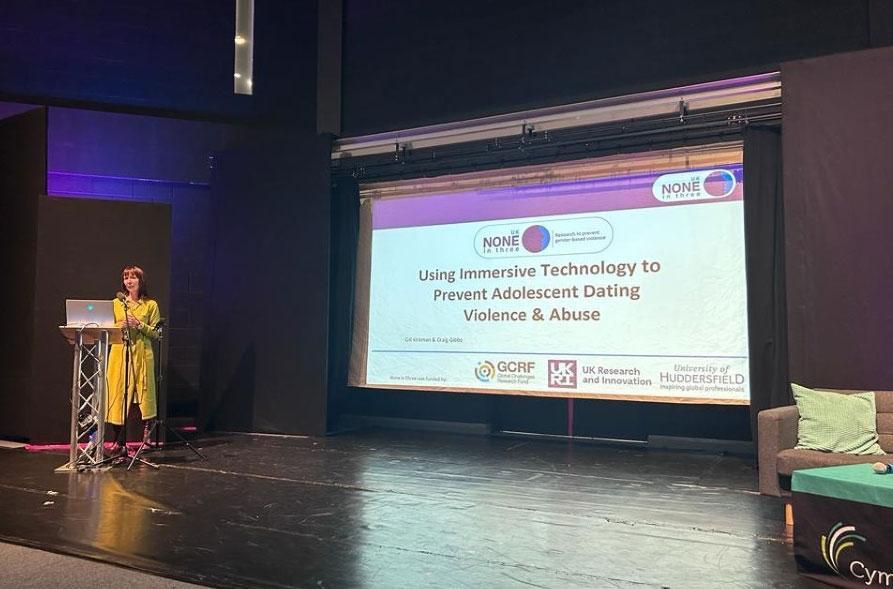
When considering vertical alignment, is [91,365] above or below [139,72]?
below

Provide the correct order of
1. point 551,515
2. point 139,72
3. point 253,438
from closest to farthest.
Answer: point 551,515, point 253,438, point 139,72

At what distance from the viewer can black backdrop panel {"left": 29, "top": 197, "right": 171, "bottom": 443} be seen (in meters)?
5.67

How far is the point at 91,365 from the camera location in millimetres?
5730

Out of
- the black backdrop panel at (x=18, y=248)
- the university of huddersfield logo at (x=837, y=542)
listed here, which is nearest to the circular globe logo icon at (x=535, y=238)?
the university of huddersfield logo at (x=837, y=542)


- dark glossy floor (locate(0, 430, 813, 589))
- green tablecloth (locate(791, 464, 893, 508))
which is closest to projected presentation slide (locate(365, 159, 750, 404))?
dark glossy floor (locate(0, 430, 813, 589))

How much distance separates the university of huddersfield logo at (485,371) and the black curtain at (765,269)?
2.04 meters

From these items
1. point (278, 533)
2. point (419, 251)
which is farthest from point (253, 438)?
point (278, 533)

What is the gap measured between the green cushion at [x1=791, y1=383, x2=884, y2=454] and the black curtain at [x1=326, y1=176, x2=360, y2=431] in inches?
164

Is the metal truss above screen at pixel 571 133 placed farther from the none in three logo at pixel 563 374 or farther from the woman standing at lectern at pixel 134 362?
the woman standing at lectern at pixel 134 362

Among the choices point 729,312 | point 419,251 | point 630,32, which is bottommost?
point 729,312

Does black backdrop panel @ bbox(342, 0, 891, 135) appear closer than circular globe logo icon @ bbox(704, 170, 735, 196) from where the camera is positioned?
Yes

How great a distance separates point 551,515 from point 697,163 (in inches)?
117

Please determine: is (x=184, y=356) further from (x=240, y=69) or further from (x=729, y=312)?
(x=729, y=312)

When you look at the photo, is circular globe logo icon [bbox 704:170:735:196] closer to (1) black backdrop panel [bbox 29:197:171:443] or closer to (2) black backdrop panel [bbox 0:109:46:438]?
(1) black backdrop panel [bbox 29:197:171:443]
